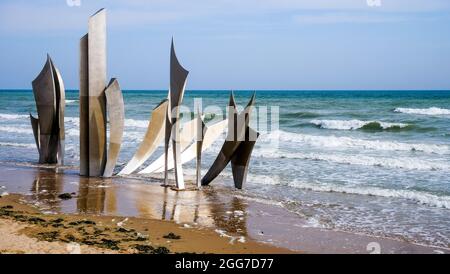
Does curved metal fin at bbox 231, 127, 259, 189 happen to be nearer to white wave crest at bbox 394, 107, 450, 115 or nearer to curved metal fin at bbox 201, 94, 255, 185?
curved metal fin at bbox 201, 94, 255, 185

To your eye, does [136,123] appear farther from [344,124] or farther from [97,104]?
[97,104]

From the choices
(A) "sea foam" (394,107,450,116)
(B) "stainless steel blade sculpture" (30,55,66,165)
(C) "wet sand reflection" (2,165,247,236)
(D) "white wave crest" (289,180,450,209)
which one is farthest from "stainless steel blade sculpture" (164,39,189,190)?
(A) "sea foam" (394,107,450,116)

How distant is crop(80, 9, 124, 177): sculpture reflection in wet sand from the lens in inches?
392

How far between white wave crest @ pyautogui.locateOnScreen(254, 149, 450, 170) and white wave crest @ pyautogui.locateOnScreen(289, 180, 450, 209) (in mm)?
3347

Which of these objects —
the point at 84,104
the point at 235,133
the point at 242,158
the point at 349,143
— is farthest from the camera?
the point at 349,143

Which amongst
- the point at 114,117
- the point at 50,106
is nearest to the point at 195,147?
the point at 114,117

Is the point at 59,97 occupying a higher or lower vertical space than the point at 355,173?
A: higher

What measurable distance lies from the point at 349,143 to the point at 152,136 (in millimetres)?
9514

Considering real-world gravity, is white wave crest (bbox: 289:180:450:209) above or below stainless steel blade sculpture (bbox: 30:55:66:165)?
below

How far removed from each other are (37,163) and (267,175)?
5.25 m

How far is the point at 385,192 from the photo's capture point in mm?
9883

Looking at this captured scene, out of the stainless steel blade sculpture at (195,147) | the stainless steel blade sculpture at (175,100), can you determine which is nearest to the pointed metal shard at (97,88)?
the stainless steel blade sculpture at (195,147)

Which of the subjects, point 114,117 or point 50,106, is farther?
point 50,106
